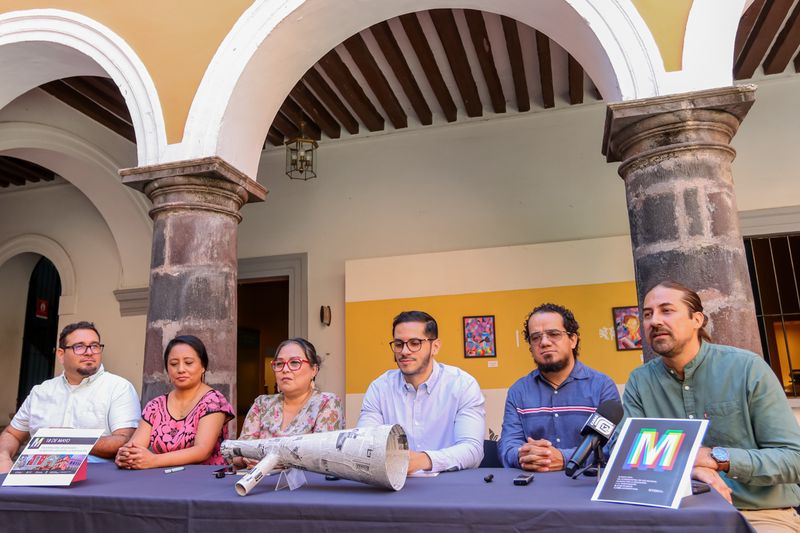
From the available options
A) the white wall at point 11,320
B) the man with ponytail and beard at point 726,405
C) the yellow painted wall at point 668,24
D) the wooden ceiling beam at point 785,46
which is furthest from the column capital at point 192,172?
the white wall at point 11,320

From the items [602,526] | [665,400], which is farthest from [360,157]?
[602,526]

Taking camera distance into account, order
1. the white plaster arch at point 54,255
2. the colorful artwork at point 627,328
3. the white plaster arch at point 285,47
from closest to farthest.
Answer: the white plaster arch at point 285,47, the colorful artwork at point 627,328, the white plaster arch at point 54,255

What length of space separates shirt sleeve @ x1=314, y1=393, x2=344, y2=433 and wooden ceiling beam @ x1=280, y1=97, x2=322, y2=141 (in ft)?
14.3

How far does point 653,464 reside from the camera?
159cm

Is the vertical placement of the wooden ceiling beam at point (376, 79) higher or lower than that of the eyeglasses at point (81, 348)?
higher

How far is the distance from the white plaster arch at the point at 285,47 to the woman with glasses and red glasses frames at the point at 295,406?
1.94 metres

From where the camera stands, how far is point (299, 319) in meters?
7.01

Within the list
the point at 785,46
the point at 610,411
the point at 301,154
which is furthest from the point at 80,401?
the point at 785,46

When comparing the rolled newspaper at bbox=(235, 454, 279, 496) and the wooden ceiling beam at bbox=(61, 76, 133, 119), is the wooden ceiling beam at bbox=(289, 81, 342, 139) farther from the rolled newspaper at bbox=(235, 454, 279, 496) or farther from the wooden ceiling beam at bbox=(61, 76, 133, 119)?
the rolled newspaper at bbox=(235, 454, 279, 496)

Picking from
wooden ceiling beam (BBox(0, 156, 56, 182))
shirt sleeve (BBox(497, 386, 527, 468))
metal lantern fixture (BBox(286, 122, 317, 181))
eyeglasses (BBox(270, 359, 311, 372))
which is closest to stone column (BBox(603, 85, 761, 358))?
shirt sleeve (BBox(497, 386, 527, 468))

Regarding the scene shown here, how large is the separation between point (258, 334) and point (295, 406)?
864 cm

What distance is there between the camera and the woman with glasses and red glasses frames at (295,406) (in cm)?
288

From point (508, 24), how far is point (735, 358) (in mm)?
3989

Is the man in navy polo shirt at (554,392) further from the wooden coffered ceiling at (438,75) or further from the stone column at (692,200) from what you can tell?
the wooden coffered ceiling at (438,75)
